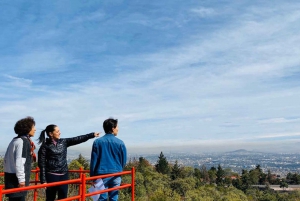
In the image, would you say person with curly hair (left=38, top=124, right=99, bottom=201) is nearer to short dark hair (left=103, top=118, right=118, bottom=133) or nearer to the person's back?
the person's back

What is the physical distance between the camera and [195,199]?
40.8 m

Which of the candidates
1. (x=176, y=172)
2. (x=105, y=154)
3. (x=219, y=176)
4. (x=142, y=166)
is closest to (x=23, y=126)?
(x=105, y=154)

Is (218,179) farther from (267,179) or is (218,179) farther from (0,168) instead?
(0,168)

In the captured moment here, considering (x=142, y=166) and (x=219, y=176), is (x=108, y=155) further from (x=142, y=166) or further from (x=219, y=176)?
(x=219, y=176)

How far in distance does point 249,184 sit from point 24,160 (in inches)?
3803

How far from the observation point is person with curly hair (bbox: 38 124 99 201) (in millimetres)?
4695

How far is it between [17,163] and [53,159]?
777 mm

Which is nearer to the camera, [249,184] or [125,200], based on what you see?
[125,200]

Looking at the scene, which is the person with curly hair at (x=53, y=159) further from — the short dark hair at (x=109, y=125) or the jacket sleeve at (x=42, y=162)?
the short dark hair at (x=109, y=125)

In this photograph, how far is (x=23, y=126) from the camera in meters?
4.26

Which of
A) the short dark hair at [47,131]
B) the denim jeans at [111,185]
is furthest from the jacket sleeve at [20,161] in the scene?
the denim jeans at [111,185]

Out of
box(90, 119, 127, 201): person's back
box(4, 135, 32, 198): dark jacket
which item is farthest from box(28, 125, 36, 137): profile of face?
box(90, 119, 127, 201): person's back

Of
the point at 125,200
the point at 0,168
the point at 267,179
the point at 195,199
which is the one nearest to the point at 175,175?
the point at 195,199

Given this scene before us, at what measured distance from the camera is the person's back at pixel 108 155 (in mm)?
4906
